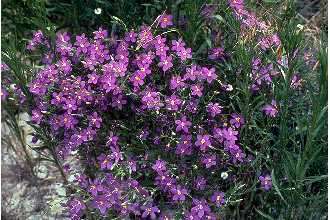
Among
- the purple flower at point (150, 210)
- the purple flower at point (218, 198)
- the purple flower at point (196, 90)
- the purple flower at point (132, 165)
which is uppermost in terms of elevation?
the purple flower at point (196, 90)

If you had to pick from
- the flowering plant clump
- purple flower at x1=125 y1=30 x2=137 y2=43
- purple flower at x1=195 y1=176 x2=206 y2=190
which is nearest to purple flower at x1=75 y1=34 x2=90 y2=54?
the flowering plant clump

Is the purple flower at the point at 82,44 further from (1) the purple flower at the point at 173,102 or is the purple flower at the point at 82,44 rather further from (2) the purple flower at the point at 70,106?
(1) the purple flower at the point at 173,102

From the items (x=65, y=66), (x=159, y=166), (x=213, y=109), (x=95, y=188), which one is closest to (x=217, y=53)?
(x=213, y=109)

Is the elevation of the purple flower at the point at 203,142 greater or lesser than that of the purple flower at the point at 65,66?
lesser

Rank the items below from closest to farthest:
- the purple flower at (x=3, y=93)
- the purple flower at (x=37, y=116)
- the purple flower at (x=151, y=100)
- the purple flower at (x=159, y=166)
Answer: the purple flower at (x=151, y=100) → the purple flower at (x=159, y=166) → the purple flower at (x=37, y=116) → the purple flower at (x=3, y=93)

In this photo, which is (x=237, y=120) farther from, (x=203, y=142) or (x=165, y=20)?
(x=165, y=20)

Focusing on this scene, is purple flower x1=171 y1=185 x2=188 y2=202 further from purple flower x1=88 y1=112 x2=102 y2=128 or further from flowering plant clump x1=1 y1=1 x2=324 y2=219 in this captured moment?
purple flower x1=88 y1=112 x2=102 y2=128

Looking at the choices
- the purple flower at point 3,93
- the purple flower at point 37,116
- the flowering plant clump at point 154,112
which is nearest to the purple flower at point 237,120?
the flowering plant clump at point 154,112
